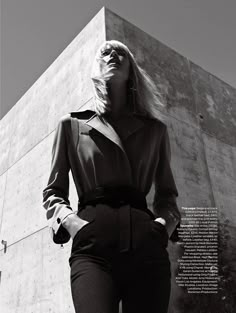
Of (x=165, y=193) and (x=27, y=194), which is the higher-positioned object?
(x=165, y=193)

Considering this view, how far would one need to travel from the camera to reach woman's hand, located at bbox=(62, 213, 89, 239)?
108 cm

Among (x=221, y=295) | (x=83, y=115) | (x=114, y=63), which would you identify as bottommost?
(x=221, y=295)

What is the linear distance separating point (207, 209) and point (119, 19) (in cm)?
256

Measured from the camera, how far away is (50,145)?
4426 mm

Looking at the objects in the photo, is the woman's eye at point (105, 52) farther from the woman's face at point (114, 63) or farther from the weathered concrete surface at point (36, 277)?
the weathered concrete surface at point (36, 277)

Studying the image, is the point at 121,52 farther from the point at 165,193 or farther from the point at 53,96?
the point at 53,96

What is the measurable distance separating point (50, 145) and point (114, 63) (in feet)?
10.3

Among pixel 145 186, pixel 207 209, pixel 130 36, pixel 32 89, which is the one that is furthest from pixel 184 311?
pixel 32 89

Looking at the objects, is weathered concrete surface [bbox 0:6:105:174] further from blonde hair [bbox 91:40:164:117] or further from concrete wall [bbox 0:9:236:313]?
blonde hair [bbox 91:40:164:117]

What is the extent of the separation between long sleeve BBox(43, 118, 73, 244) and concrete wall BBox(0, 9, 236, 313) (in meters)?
2.10

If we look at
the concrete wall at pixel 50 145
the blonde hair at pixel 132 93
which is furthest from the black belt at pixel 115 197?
the concrete wall at pixel 50 145

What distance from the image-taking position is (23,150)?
205 inches

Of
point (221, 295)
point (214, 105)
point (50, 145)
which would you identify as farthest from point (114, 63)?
point (214, 105)

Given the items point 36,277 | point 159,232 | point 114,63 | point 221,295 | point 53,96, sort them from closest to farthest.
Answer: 1. point 159,232
2. point 114,63
3. point 221,295
4. point 36,277
5. point 53,96
